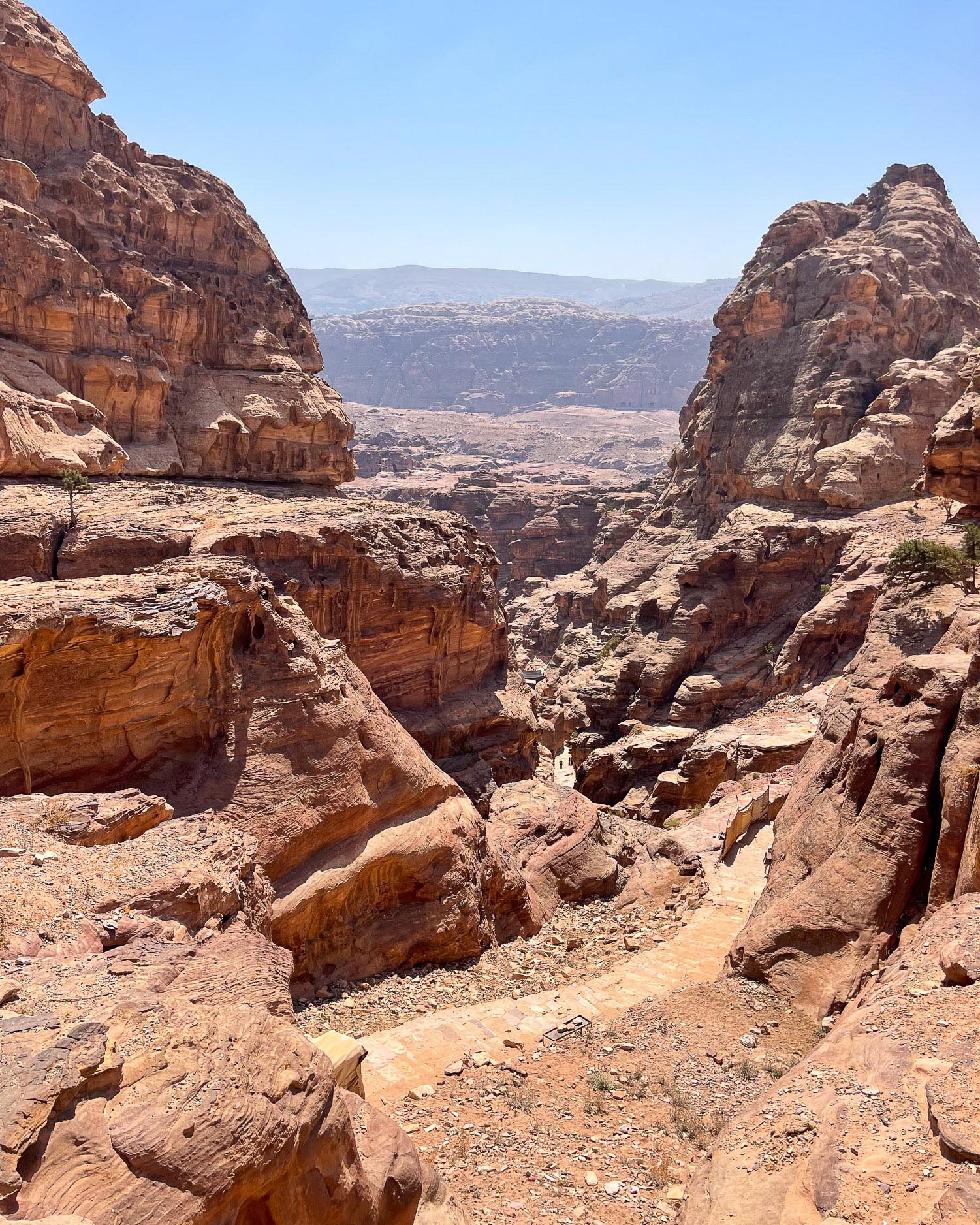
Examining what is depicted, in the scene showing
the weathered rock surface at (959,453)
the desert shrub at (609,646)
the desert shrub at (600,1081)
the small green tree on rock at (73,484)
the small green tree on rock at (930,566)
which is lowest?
the desert shrub at (609,646)

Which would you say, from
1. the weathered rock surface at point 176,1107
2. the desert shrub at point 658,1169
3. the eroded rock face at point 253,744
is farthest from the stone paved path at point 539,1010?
the weathered rock surface at point 176,1107

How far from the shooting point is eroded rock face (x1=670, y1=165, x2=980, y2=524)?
158 feet

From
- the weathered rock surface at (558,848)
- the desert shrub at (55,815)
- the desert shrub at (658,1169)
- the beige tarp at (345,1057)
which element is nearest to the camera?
the beige tarp at (345,1057)

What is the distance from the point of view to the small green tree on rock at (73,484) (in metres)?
29.3

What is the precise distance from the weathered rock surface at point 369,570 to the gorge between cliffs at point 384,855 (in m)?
0.14

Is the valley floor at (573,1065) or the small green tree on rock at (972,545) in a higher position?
the small green tree on rock at (972,545)

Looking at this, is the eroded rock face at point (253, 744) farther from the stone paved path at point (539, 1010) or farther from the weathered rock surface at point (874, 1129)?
the weathered rock surface at point (874, 1129)

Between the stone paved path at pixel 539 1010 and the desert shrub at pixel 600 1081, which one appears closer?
the desert shrub at pixel 600 1081

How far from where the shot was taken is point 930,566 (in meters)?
20.1

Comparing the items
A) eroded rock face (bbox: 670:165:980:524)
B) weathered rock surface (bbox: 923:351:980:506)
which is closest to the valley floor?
weathered rock surface (bbox: 923:351:980:506)

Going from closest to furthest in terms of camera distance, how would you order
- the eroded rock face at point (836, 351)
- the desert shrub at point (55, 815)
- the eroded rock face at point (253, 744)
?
the desert shrub at point (55, 815) → the eroded rock face at point (253, 744) → the eroded rock face at point (836, 351)

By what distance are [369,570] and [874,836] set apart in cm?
1950

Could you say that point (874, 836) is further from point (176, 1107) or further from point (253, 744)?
point (176, 1107)

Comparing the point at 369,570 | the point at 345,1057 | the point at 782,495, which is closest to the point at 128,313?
the point at 369,570
